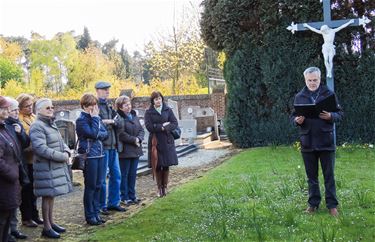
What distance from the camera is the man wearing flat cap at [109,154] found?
700cm

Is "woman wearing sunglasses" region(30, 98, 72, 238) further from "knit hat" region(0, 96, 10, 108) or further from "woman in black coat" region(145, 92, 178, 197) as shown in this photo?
"woman in black coat" region(145, 92, 178, 197)

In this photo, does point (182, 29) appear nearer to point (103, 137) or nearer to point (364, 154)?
point (364, 154)

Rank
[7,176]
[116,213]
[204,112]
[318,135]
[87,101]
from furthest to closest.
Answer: [204,112]
[116,213]
[87,101]
[318,135]
[7,176]

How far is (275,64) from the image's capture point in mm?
15055

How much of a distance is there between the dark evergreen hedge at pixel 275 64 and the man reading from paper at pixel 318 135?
929 centimetres

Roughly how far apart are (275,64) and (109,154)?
30.0 ft

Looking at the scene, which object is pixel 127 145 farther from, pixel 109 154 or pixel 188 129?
pixel 188 129

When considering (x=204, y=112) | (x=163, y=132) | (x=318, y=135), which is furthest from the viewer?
(x=204, y=112)

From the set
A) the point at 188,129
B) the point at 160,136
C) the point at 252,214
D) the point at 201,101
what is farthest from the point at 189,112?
the point at 252,214

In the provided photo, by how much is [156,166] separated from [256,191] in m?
1.75

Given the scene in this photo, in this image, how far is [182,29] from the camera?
1244 inches

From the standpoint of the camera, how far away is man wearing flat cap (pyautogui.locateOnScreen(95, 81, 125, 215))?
23.0 ft

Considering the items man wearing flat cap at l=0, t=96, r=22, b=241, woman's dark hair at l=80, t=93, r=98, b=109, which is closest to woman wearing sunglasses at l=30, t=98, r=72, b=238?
woman's dark hair at l=80, t=93, r=98, b=109

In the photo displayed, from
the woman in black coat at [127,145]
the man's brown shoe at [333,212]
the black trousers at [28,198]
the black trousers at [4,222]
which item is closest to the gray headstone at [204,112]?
the woman in black coat at [127,145]
